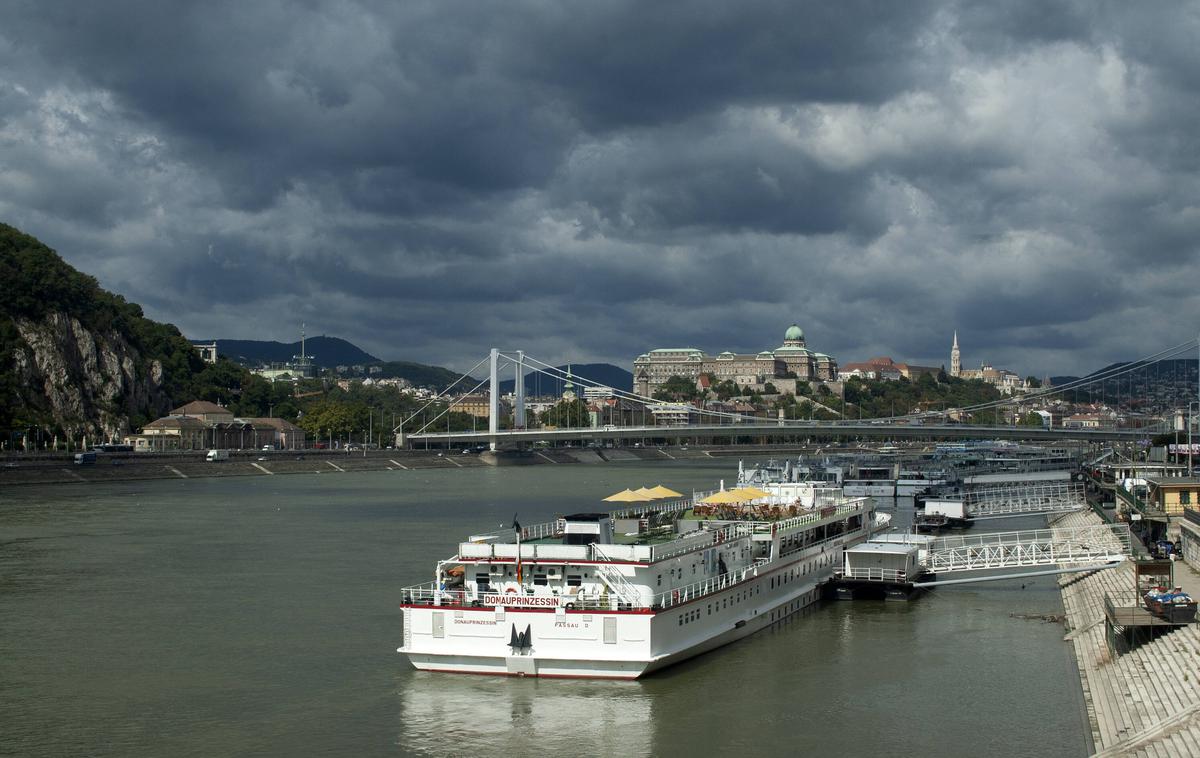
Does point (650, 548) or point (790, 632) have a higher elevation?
point (650, 548)

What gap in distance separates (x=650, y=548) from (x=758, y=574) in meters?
4.74

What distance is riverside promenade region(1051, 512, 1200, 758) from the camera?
620 inches

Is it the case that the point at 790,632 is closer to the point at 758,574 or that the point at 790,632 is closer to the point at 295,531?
the point at 758,574

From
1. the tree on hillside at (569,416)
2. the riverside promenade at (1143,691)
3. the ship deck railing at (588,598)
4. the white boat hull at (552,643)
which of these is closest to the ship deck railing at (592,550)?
the ship deck railing at (588,598)

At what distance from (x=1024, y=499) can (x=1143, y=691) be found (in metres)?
42.3

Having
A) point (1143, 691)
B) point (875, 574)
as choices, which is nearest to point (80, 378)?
point (875, 574)

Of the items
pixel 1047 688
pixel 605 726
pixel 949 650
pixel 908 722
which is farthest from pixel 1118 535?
pixel 605 726

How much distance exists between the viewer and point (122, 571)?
3538 cm

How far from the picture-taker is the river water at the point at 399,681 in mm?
18578

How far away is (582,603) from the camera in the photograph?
68.7 feet

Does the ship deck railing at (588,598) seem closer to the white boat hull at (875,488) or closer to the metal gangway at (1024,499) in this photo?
the metal gangway at (1024,499)

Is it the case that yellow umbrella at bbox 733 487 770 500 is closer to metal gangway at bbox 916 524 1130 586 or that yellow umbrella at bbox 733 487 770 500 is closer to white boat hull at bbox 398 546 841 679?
metal gangway at bbox 916 524 1130 586

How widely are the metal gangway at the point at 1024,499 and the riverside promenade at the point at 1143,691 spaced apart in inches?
1161

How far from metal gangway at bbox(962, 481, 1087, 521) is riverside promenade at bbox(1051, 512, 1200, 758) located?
96.7 ft
